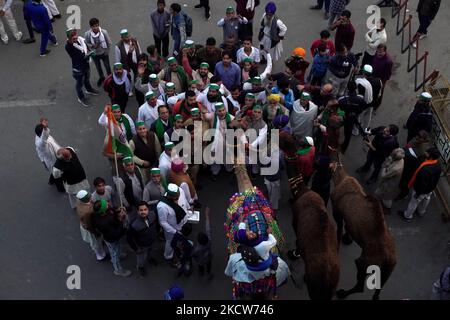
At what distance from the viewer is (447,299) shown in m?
7.64

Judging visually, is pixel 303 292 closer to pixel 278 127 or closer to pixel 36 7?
pixel 278 127

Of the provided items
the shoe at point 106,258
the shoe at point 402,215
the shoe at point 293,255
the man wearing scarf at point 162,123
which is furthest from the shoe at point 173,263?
the shoe at point 402,215

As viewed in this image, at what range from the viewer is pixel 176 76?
10.1 meters

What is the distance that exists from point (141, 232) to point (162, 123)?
2.15m

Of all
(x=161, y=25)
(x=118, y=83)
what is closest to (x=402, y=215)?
(x=118, y=83)

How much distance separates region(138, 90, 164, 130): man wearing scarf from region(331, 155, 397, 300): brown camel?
339cm

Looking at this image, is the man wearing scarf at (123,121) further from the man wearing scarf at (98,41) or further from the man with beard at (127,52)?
the man wearing scarf at (98,41)

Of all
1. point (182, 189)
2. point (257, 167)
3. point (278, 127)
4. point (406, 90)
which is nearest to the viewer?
point (182, 189)

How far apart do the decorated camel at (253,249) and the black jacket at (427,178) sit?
96.2 inches

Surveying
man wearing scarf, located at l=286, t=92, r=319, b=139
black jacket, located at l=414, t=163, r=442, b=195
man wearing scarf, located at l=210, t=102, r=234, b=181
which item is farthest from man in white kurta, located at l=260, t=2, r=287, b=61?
black jacket, located at l=414, t=163, r=442, b=195

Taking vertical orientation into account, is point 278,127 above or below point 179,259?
above

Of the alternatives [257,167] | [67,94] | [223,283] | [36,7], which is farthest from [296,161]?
[36,7]

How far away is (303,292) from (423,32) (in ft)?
24.8

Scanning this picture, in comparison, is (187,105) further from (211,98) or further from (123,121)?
(123,121)
